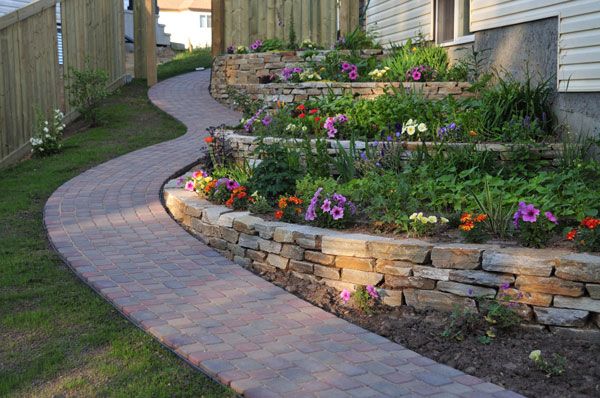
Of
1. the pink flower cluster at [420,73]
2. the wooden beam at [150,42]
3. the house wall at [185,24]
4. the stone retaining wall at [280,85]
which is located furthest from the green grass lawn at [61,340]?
the house wall at [185,24]

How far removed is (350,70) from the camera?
376 inches

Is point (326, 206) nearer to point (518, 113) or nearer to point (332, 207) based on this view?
point (332, 207)

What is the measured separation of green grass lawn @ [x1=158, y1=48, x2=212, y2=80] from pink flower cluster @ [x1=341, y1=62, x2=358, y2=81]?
7.83 metres

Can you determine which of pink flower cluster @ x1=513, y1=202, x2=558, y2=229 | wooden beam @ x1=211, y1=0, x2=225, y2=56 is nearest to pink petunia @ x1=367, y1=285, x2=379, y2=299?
pink flower cluster @ x1=513, y1=202, x2=558, y2=229

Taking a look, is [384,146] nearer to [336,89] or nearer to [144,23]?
[336,89]

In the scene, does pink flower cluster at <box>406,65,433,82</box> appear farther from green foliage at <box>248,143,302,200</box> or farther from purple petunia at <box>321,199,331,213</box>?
purple petunia at <box>321,199,331,213</box>

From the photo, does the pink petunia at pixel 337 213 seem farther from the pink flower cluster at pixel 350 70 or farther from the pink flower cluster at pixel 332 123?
the pink flower cluster at pixel 350 70

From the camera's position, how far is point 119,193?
764cm

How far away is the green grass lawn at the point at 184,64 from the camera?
17.6m

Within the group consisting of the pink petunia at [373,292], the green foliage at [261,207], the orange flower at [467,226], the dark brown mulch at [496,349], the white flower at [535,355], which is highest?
the orange flower at [467,226]

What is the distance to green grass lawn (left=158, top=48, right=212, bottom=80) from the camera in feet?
57.7

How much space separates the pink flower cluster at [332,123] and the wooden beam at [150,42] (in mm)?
8608

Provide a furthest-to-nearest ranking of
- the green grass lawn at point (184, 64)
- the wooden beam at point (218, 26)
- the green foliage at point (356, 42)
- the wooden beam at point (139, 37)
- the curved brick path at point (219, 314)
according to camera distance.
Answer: the green grass lawn at point (184, 64) → the wooden beam at point (139, 37) → the wooden beam at point (218, 26) → the green foliage at point (356, 42) → the curved brick path at point (219, 314)

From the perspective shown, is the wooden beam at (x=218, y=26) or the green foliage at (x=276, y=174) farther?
the wooden beam at (x=218, y=26)
